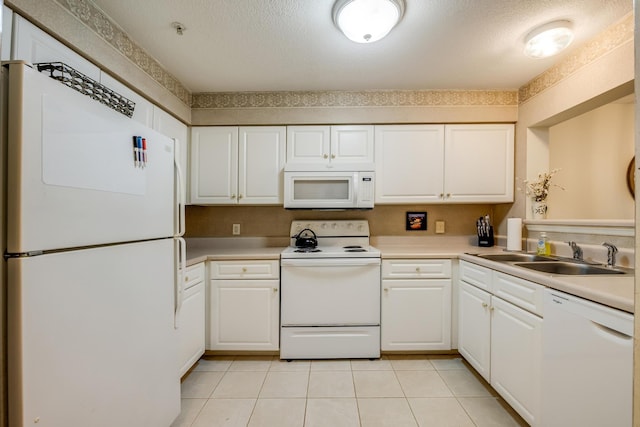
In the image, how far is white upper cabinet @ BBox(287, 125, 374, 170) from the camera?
7.96 feet

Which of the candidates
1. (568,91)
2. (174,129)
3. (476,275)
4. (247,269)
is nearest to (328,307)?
(247,269)

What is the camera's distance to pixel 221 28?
161 cm

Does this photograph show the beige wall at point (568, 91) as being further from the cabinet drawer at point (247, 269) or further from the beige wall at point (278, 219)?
the cabinet drawer at point (247, 269)

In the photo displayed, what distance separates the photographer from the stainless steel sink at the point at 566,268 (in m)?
1.54

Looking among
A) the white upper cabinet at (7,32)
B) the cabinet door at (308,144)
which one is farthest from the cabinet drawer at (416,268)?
the white upper cabinet at (7,32)

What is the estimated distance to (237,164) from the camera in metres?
2.45

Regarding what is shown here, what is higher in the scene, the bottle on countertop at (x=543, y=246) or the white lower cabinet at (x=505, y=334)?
the bottle on countertop at (x=543, y=246)

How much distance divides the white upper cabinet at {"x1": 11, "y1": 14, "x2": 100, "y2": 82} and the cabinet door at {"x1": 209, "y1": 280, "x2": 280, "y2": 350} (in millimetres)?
1585

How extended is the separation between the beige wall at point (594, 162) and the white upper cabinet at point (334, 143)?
5.46ft

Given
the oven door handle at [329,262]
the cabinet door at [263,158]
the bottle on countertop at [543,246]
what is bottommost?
the oven door handle at [329,262]

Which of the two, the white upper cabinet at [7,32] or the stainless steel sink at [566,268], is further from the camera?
the stainless steel sink at [566,268]

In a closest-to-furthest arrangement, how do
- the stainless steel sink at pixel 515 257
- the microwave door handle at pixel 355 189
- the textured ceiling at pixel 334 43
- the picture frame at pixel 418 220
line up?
the textured ceiling at pixel 334 43 < the stainless steel sink at pixel 515 257 < the microwave door handle at pixel 355 189 < the picture frame at pixel 418 220

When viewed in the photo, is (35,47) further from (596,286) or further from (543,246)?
(543,246)

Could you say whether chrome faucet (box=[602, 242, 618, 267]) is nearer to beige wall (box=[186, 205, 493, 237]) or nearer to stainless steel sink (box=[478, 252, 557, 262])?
stainless steel sink (box=[478, 252, 557, 262])
